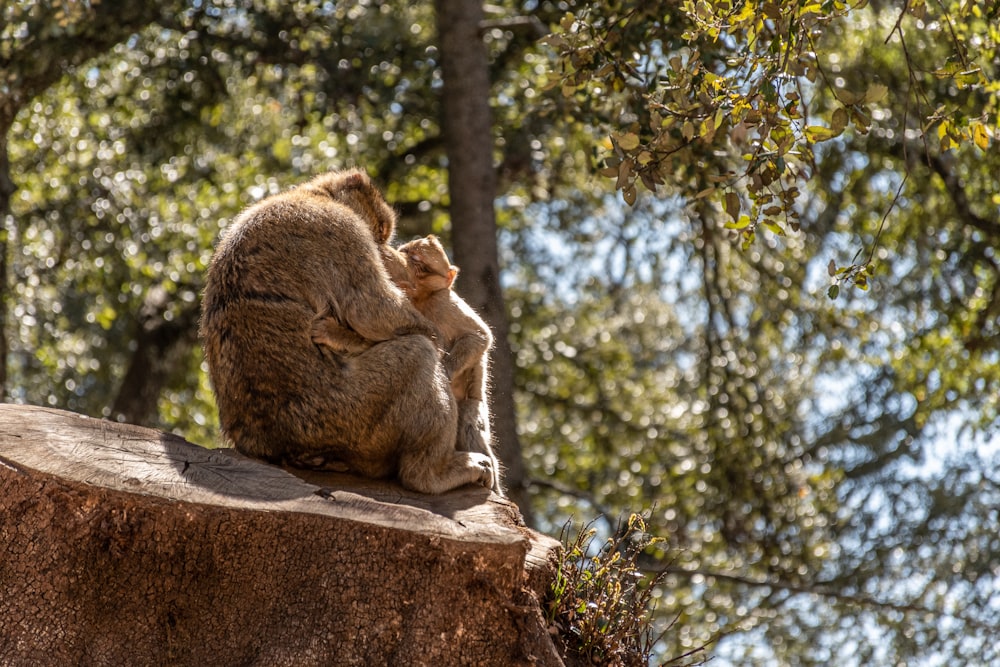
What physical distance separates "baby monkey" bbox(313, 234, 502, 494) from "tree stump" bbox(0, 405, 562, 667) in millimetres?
1497

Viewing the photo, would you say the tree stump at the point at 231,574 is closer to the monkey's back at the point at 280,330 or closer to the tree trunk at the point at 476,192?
the monkey's back at the point at 280,330

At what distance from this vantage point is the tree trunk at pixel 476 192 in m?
7.80

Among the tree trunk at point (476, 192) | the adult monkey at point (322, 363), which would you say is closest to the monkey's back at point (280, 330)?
the adult monkey at point (322, 363)

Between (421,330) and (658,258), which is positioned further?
(658,258)

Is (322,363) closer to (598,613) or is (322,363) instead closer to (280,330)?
(280,330)

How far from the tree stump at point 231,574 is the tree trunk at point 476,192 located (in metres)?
3.63

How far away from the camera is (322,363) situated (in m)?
4.84

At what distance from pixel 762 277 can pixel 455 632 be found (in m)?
7.11

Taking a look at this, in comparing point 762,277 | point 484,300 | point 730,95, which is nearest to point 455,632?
point 730,95

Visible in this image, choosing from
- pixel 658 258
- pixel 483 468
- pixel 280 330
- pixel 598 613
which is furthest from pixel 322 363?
pixel 658 258

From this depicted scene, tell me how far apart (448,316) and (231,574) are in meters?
2.00

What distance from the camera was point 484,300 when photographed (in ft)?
25.5

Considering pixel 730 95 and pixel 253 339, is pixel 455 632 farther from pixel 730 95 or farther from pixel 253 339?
pixel 730 95

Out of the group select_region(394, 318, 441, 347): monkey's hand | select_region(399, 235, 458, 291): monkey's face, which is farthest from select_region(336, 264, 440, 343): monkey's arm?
select_region(399, 235, 458, 291): monkey's face
